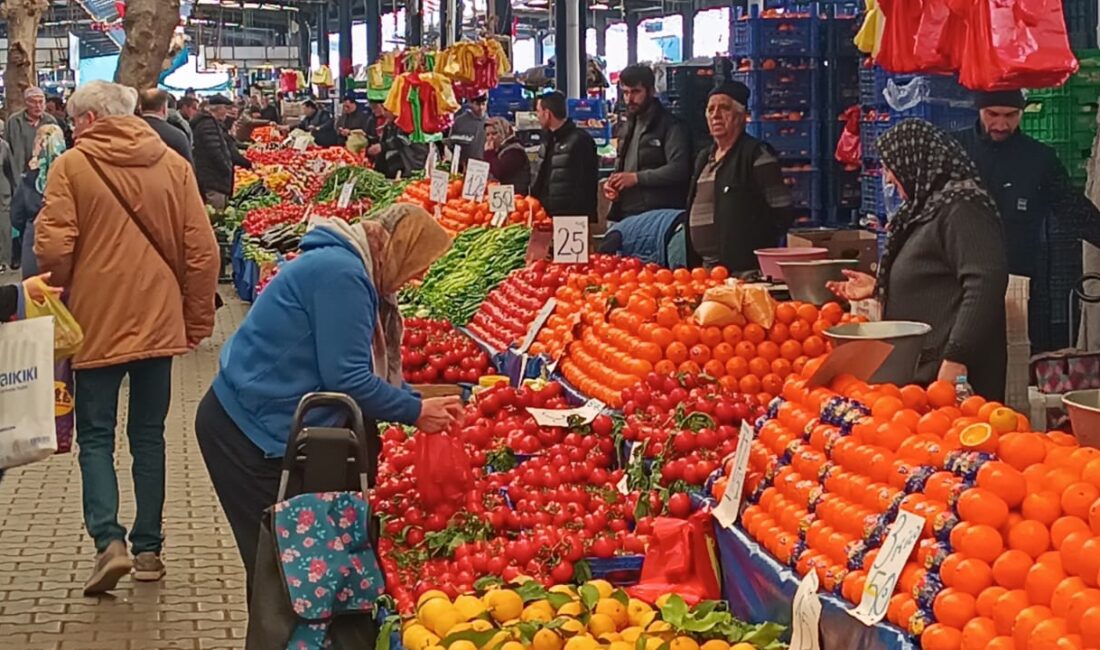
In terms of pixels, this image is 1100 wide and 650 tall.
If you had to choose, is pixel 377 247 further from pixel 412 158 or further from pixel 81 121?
pixel 412 158

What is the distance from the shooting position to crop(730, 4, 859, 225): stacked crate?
11242 millimetres

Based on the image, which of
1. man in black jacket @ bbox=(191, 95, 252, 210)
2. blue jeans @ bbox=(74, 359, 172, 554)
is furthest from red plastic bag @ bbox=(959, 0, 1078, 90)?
man in black jacket @ bbox=(191, 95, 252, 210)

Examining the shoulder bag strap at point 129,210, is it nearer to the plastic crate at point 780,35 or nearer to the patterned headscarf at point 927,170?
the patterned headscarf at point 927,170

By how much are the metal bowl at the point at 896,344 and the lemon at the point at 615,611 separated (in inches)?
34.3

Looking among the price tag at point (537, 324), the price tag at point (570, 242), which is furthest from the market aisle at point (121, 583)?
the price tag at point (570, 242)

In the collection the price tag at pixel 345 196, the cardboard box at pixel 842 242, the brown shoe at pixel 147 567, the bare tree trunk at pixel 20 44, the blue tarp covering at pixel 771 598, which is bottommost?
the brown shoe at pixel 147 567

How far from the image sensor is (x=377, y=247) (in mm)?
4324

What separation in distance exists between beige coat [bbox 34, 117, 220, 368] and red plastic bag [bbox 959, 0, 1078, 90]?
301 cm

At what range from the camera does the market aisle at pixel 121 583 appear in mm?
5566

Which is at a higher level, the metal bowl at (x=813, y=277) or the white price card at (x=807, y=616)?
the metal bowl at (x=813, y=277)

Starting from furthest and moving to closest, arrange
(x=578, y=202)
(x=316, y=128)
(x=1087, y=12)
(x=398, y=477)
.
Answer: (x=316, y=128)
(x=578, y=202)
(x=1087, y=12)
(x=398, y=477)

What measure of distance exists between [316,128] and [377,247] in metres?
20.2

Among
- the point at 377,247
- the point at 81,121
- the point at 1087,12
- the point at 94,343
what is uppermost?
the point at 1087,12

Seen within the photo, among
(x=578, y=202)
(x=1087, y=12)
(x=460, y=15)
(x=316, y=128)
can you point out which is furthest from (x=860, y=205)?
(x=316, y=128)
